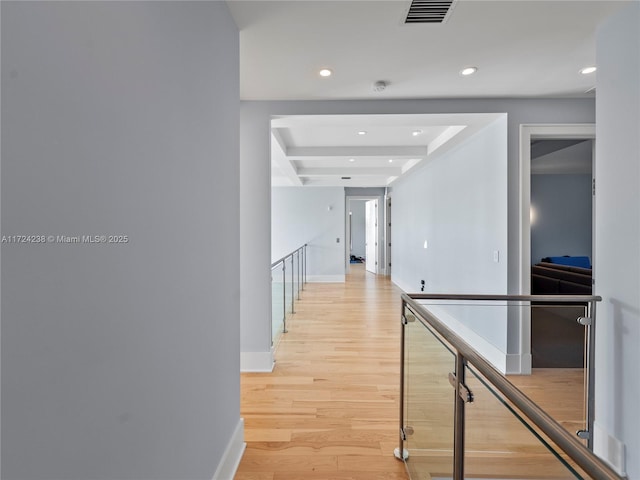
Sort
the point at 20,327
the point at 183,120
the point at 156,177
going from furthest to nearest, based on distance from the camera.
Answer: the point at 183,120, the point at 156,177, the point at 20,327

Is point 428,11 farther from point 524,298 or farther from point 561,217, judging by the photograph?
point 561,217

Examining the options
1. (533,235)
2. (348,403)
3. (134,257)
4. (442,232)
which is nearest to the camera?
(134,257)

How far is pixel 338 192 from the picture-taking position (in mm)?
8039

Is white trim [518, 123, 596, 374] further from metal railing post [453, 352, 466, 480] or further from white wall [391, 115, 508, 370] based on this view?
metal railing post [453, 352, 466, 480]

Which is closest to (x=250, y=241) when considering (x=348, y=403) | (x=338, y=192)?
(x=348, y=403)

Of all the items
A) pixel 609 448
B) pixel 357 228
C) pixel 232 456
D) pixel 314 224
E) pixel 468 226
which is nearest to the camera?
pixel 232 456

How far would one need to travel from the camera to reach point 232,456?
1.70 m

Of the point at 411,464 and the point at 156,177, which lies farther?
the point at 411,464

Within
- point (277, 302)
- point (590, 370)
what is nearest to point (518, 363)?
point (590, 370)

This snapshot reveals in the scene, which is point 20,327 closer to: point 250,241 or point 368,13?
point 368,13

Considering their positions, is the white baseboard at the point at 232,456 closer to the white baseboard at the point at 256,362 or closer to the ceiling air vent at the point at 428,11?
the white baseboard at the point at 256,362

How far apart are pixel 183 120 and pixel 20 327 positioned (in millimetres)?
853

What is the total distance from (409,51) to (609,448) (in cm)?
275

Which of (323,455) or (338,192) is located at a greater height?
(338,192)
